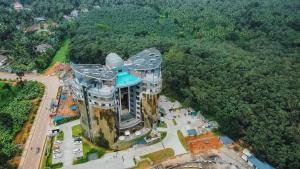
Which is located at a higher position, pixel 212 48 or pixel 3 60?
pixel 212 48

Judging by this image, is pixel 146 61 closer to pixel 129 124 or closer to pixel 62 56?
pixel 129 124

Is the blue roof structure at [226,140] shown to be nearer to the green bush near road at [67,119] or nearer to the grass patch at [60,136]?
the green bush near road at [67,119]

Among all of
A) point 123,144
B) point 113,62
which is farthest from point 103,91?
point 123,144

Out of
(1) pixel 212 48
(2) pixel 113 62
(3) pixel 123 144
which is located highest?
(2) pixel 113 62

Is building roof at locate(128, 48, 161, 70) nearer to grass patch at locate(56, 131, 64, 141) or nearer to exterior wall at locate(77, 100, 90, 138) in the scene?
exterior wall at locate(77, 100, 90, 138)

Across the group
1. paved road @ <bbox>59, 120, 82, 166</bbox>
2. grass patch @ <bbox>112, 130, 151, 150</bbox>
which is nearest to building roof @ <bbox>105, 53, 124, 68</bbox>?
grass patch @ <bbox>112, 130, 151, 150</bbox>

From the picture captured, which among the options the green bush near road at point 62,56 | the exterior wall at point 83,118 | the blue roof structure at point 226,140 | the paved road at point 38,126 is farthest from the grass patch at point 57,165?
the green bush near road at point 62,56

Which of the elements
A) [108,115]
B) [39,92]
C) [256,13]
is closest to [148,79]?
[108,115]

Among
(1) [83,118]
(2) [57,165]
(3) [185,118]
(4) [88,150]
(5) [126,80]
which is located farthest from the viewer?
(3) [185,118]
